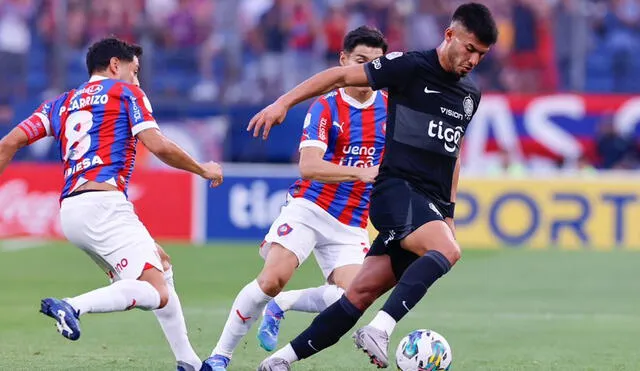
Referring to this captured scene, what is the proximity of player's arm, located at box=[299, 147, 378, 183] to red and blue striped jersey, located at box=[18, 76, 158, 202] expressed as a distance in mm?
1110

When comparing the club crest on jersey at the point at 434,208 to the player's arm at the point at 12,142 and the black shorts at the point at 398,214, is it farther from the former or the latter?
the player's arm at the point at 12,142

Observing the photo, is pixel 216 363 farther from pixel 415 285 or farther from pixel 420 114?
pixel 420 114

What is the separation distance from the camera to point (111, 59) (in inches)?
299

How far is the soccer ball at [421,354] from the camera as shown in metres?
6.72

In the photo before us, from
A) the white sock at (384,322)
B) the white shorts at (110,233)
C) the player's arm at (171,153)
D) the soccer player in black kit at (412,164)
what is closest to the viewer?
the white sock at (384,322)

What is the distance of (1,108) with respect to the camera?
1997 centimetres

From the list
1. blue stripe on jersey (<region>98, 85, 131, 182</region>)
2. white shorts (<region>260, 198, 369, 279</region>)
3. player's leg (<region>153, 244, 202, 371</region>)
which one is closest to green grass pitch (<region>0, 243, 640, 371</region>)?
player's leg (<region>153, 244, 202, 371</region>)

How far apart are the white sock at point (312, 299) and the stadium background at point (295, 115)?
734cm

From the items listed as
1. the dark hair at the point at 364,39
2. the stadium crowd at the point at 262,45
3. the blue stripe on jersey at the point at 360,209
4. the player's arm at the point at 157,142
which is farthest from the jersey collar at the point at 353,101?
the stadium crowd at the point at 262,45

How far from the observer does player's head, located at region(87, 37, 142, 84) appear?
7.61 m

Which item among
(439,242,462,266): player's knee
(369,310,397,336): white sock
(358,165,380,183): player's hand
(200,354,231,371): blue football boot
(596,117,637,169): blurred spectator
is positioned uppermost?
(358,165,380,183): player's hand

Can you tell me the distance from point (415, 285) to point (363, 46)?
242 centimetres

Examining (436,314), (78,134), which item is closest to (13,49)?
(436,314)

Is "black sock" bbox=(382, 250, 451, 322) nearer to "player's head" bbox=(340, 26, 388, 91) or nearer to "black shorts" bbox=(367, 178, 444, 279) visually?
"black shorts" bbox=(367, 178, 444, 279)
